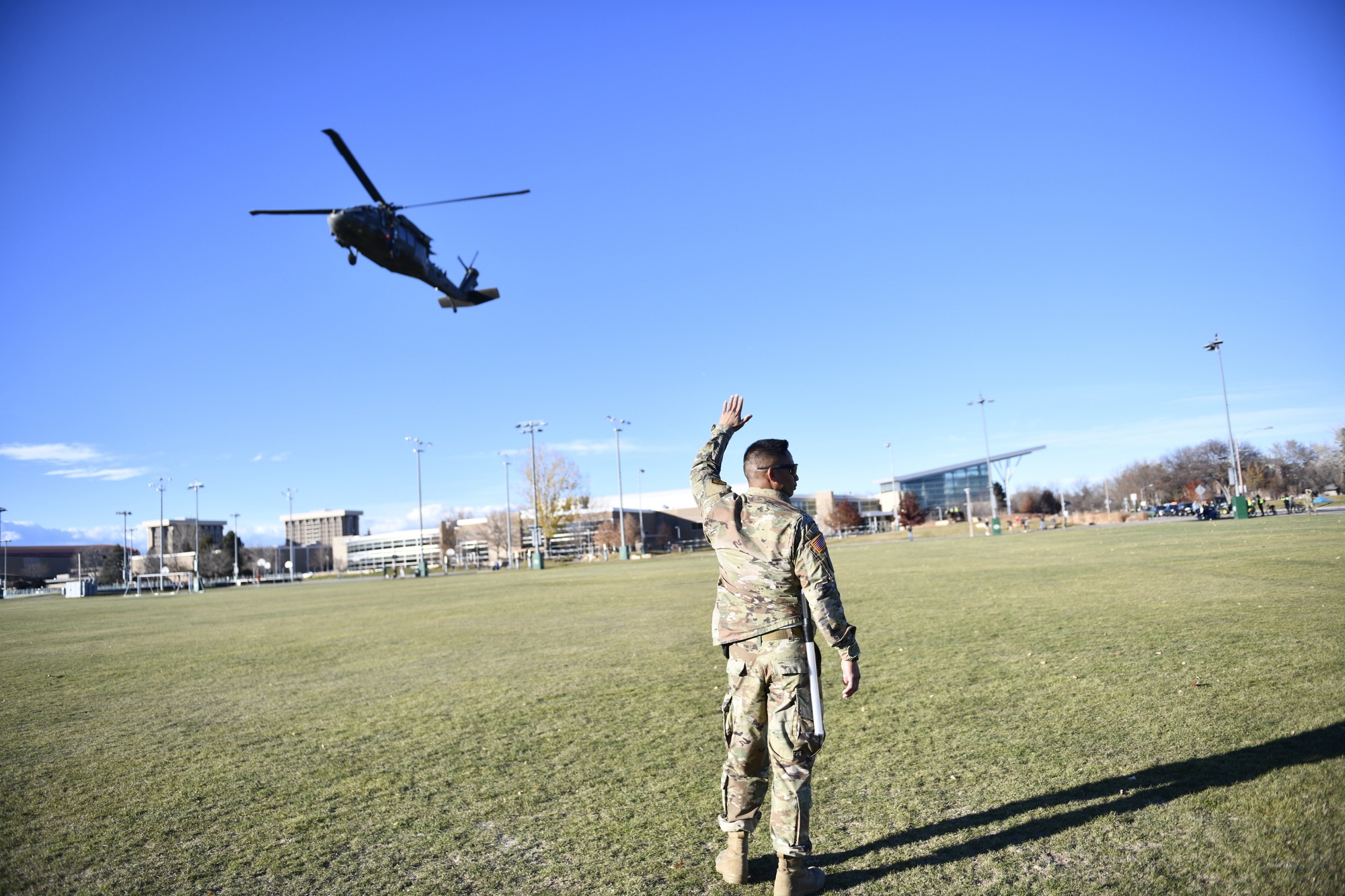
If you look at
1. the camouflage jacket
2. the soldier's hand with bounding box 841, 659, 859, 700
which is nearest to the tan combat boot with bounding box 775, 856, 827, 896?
the soldier's hand with bounding box 841, 659, 859, 700

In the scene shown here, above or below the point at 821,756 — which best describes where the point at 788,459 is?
above

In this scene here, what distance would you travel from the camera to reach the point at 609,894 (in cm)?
387

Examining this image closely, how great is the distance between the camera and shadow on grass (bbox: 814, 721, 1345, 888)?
420 centimetres

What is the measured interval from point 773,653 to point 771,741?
0.42 metres

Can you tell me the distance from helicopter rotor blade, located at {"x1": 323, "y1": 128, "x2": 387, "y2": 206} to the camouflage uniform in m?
15.4

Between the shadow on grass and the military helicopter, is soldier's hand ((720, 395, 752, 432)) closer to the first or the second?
the shadow on grass

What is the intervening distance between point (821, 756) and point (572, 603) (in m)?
15.7

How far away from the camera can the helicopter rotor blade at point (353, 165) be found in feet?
53.1

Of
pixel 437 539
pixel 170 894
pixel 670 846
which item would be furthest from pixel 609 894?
pixel 437 539

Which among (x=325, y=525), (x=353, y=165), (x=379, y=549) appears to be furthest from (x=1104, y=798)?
(x=325, y=525)

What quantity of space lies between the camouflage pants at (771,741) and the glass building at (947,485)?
10537cm

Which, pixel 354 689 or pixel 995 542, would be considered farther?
pixel 995 542

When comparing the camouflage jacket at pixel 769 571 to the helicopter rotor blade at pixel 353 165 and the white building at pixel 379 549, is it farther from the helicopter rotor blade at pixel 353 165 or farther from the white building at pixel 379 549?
the white building at pixel 379 549

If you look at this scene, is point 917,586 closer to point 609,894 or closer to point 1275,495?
point 609,894
